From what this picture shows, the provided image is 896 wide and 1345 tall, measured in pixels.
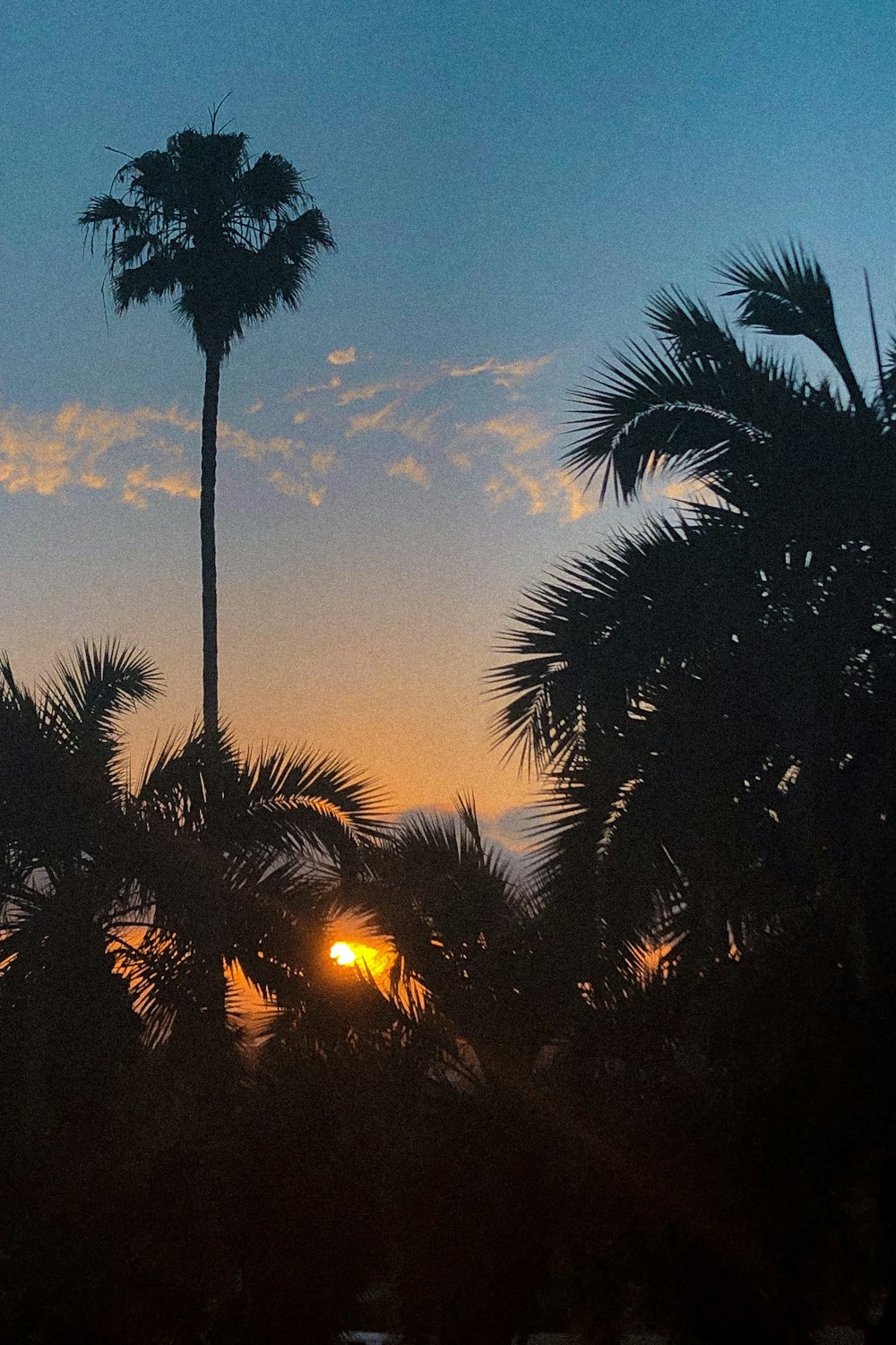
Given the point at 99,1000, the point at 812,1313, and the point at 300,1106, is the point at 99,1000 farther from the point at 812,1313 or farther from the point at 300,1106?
the point at 812,1313

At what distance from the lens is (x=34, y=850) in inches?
446

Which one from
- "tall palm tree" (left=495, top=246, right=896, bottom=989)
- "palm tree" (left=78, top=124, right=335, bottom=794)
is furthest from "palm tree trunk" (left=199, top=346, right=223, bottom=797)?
"tall palm tree" (left=495, top=246, right=896, bottom=989)

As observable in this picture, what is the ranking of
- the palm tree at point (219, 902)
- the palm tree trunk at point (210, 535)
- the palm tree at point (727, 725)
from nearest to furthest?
the palm tree at point (727, 725) → the palm tree at point (219, 902) → the palm tree trunk at point (210, 535)

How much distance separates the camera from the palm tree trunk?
21172mm

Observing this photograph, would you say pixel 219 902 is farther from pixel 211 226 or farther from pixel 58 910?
pixel 211 226

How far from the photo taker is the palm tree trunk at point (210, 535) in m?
21.2

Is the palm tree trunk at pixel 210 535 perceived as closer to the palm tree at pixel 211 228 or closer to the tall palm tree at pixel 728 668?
the palm tree at pixel 211 228

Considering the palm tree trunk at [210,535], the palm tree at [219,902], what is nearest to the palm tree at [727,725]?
the palm tree at [219,902]

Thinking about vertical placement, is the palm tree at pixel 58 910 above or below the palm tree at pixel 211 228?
below

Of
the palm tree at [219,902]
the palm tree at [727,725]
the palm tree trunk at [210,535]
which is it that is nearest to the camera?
the palm tree at [727,725]

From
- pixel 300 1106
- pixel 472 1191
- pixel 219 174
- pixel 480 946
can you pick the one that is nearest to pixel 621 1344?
pixel 472 1191

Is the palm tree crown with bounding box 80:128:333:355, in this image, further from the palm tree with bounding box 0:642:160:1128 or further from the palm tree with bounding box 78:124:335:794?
the palm tree with bounding box 0:642:160:1128

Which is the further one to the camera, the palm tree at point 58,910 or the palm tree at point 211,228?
the palm tree at point 211,228

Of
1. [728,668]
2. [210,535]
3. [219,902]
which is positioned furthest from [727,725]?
[210,535]
